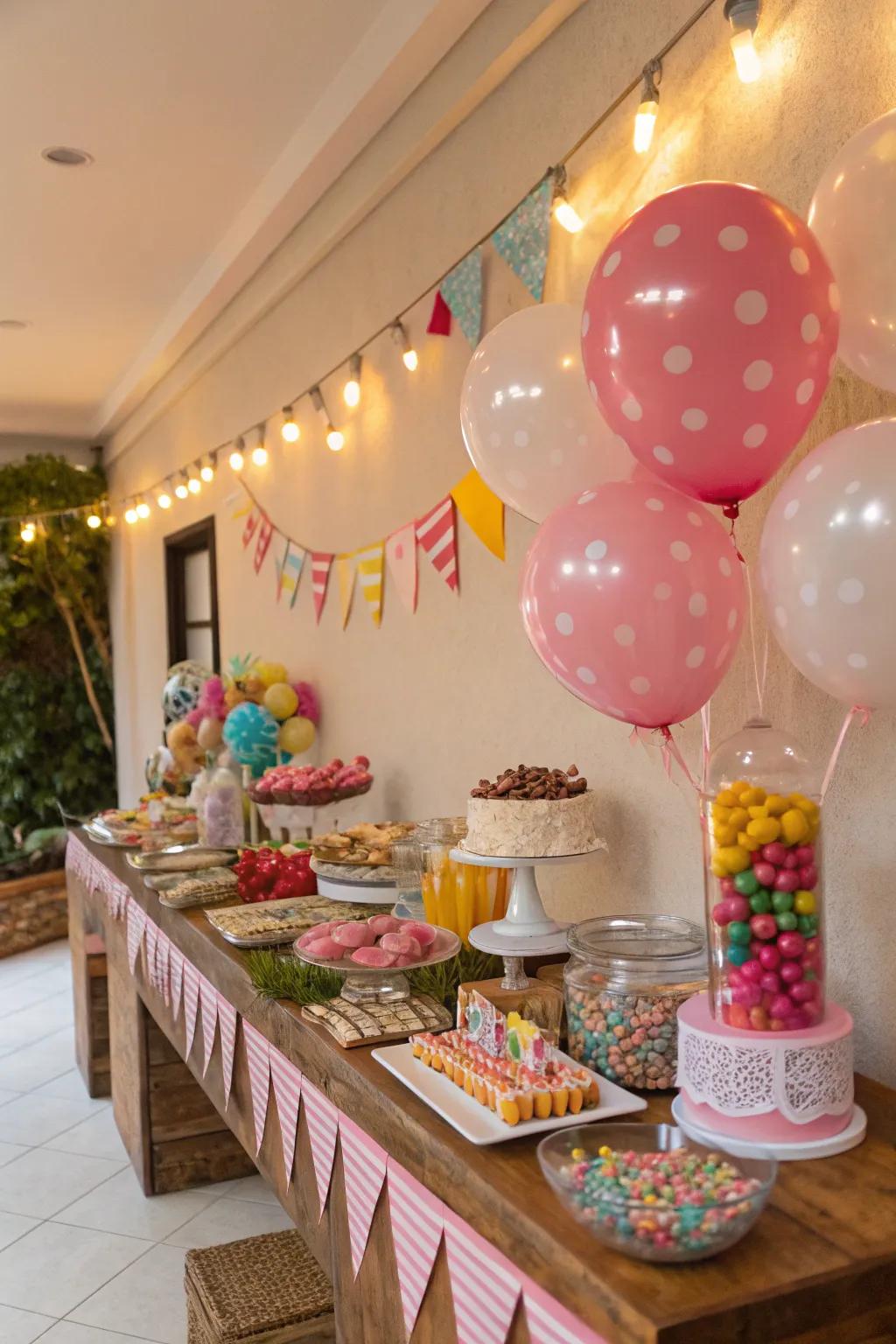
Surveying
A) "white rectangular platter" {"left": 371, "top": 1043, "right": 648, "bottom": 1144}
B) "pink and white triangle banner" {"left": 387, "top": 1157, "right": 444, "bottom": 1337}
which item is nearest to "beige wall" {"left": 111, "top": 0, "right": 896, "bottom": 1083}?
"white rectangular platter" {"left": 371, "top": 1043, "right": 648, "bottom": 1144}

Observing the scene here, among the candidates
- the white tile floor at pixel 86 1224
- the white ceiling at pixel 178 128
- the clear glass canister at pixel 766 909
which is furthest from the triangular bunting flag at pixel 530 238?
the white tile floor at pixel 86 1224

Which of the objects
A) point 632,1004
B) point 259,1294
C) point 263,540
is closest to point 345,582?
point 263,540

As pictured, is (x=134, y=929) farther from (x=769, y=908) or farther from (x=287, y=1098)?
(x=769, y=908)

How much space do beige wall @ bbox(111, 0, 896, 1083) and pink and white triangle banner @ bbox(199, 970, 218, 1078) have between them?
0.72 meters

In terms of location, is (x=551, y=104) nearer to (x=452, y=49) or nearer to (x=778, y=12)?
(x=452, y=49)

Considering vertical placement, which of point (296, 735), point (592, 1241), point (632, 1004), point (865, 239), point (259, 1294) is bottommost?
point (259, 1294)

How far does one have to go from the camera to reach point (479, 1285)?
121cm

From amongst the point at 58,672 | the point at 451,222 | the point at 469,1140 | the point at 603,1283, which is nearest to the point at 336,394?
the point at 451,222

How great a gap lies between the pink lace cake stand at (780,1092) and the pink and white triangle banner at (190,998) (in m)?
1.40

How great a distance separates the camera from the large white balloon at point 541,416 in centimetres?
168

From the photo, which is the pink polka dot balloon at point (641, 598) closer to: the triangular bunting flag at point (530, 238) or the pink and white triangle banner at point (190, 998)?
the triangular bunting flag at point (530, 238)

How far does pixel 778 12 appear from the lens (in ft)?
5.49

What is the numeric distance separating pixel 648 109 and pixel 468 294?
0.80 m

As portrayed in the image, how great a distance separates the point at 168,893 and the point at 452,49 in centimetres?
201
